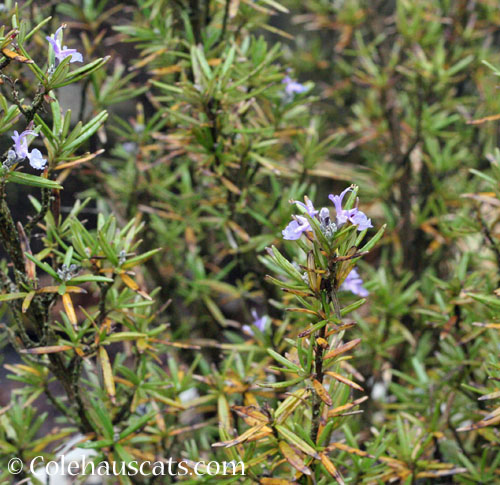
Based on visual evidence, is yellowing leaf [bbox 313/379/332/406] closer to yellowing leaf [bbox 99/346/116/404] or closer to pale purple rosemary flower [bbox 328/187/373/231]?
pale purple rosemary flower [bbox 328/187/373/231]

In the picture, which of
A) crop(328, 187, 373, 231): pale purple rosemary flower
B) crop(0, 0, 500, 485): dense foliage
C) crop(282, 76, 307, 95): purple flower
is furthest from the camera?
crop(282, 76, 307, 95): purple flower

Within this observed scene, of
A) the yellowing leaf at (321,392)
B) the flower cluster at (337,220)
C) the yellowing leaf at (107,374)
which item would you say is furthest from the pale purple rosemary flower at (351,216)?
the yellowing leaf at (107,374)

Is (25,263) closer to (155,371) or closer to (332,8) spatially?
(155,371)

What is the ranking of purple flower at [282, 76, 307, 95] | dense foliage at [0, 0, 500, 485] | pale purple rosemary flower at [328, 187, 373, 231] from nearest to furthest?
1. pale purple rosemary flower at [328, 187, 373, 231]
2. dense foliage at [0, 0, 500, 485]
3. purple flower at [282, 76, 307, 95]

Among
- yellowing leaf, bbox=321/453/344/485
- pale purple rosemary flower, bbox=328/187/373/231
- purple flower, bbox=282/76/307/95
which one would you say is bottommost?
yellowing leaf, bbox=321/453/344/485

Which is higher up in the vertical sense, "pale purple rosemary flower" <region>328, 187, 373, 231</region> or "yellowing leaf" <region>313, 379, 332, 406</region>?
"pale purple rosemary flower" <region>328, 187, 373, 231</region>

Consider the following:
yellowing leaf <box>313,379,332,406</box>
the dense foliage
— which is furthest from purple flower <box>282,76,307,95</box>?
yellowing leaf <box>313,379,332,406</box>

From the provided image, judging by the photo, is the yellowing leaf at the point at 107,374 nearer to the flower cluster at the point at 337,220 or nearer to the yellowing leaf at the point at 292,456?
the yellowing leaf at the point at 292,456

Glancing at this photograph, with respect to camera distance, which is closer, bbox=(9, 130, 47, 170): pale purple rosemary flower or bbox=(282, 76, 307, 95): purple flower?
bbox=(9, 130, 47, 170): pale purple rosemary flower

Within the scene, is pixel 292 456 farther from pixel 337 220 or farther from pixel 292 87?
pixel 292 87
